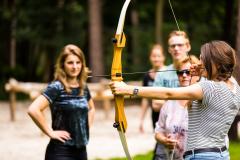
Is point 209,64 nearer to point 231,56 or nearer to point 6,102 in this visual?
point 231,56

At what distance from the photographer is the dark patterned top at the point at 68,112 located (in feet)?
16.7

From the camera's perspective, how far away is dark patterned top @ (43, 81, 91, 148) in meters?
5.09

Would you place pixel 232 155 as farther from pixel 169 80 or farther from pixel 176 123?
pixel 176 123

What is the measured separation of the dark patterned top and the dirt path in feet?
14.3

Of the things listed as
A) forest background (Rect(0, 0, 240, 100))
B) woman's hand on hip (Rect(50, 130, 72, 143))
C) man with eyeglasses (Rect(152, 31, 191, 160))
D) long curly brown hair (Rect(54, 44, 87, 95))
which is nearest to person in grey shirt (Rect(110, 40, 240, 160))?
woman's hand on hip (Rect(50, 130, 72, 143))

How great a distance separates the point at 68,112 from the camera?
509 centimetres

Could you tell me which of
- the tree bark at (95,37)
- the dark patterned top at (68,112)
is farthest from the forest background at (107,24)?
the dark patterned top at (68,112)

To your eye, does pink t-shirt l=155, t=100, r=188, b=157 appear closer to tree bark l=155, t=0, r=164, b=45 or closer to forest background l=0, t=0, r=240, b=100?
forest background l=0, t=0, r=240, b=100

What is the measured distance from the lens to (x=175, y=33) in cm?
570

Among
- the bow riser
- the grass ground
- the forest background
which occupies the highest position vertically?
the forest background

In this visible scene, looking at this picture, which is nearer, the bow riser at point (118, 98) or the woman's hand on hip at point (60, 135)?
the bow riser at point (118, 98)

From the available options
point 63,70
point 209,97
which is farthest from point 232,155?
point 209,97

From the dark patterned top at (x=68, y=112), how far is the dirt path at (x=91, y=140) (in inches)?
172

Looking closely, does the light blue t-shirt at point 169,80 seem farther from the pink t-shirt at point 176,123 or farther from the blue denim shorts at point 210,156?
the blue denim shorts at point 210,156
